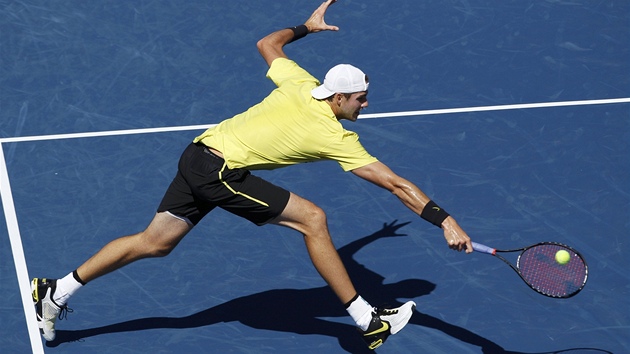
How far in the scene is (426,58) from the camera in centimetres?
1184

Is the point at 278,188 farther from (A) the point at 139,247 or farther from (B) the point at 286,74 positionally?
(A) the point at 139,247

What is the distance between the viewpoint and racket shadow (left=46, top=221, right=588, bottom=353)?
9.45 metres

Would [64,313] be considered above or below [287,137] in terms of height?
below

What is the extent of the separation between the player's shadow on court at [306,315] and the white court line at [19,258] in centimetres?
15

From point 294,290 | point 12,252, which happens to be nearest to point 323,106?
point 294,290

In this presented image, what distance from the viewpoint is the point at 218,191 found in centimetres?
885

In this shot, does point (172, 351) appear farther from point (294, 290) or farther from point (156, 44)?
point (156, 44)

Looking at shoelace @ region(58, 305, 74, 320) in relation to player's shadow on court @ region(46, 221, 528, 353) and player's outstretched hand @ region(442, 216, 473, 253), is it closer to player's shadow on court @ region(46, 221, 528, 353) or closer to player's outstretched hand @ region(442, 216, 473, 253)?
player's shadow on court @ region(46, 221, 528, 353)

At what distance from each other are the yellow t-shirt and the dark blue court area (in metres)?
1.35

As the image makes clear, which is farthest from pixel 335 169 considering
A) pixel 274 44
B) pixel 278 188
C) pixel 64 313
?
pixel 64 313

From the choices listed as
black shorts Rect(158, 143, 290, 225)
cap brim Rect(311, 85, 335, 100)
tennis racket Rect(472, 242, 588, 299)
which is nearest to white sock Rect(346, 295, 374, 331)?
black shorts Rect(158, 143, 290, 225)

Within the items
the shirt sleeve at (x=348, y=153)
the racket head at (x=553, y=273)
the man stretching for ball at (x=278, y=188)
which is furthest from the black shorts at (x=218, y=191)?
the racket head at (x=553, y=273)

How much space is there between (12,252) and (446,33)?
A: 4.46 m

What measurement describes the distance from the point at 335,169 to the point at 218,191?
215 cm
